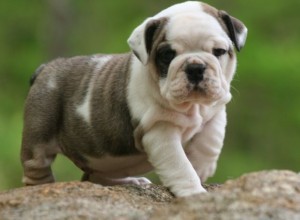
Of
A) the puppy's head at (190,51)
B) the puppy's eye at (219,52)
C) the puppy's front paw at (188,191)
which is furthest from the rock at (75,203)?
the puppy's eye at (219,52)

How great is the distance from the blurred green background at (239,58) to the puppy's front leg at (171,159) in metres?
10.4

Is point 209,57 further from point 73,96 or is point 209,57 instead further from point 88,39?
point 88,39

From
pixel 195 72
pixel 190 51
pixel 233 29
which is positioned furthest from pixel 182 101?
pixel 233 29

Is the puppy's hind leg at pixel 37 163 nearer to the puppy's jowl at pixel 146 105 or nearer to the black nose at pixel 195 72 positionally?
the puppy's jowl at pixel 146 105

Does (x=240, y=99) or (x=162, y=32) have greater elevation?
(x=162, y=32)

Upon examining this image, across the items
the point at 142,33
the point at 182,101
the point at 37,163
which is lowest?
the point at 37,163

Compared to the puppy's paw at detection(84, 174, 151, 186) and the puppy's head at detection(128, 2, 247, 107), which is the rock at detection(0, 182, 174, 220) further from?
the puppy's paw at detection(84, 174, 151, 186)

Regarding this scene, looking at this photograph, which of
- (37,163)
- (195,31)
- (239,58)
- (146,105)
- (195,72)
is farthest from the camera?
(239,58)

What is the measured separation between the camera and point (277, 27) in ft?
75.5

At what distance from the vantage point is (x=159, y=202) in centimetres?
812

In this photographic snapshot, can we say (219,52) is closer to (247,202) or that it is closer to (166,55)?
(166,55)

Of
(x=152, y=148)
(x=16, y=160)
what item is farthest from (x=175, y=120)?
(x=16, y=160)

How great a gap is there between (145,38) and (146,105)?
19.5 inches

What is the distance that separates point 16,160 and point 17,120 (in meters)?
0.99
